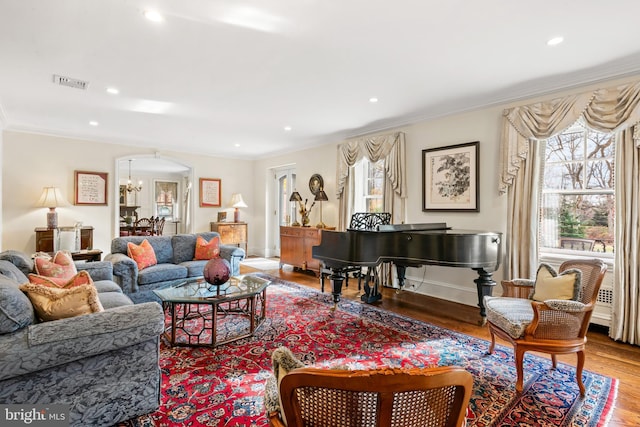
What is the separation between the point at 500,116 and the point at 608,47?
1194mm

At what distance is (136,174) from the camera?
10.4m

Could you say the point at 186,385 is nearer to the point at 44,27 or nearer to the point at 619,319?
the point at 44,27

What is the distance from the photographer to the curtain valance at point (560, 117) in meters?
2.83

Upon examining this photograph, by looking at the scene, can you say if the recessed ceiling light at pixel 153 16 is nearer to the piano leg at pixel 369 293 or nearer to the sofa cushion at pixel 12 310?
the sofa cushion at pixel 12 310

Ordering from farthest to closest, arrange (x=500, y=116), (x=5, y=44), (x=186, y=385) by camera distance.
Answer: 1. (x=500, y=116)
2. (x=5, y=44)
3. (x=186, y=385)

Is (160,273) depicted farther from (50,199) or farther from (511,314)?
(511,314)

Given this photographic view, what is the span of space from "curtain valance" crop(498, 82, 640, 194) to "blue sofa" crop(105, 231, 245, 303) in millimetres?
3804

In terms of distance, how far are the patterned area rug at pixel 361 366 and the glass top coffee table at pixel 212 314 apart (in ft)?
0.42

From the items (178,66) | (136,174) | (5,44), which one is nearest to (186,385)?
(178,66)

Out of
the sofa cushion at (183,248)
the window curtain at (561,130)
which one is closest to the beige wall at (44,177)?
the sofa cushion at (183,248)

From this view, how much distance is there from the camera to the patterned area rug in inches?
73.1

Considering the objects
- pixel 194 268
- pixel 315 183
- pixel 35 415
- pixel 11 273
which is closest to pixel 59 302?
pixel 35 415

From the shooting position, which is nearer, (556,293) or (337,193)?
(556,293)

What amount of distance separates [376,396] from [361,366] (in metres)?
1.71
